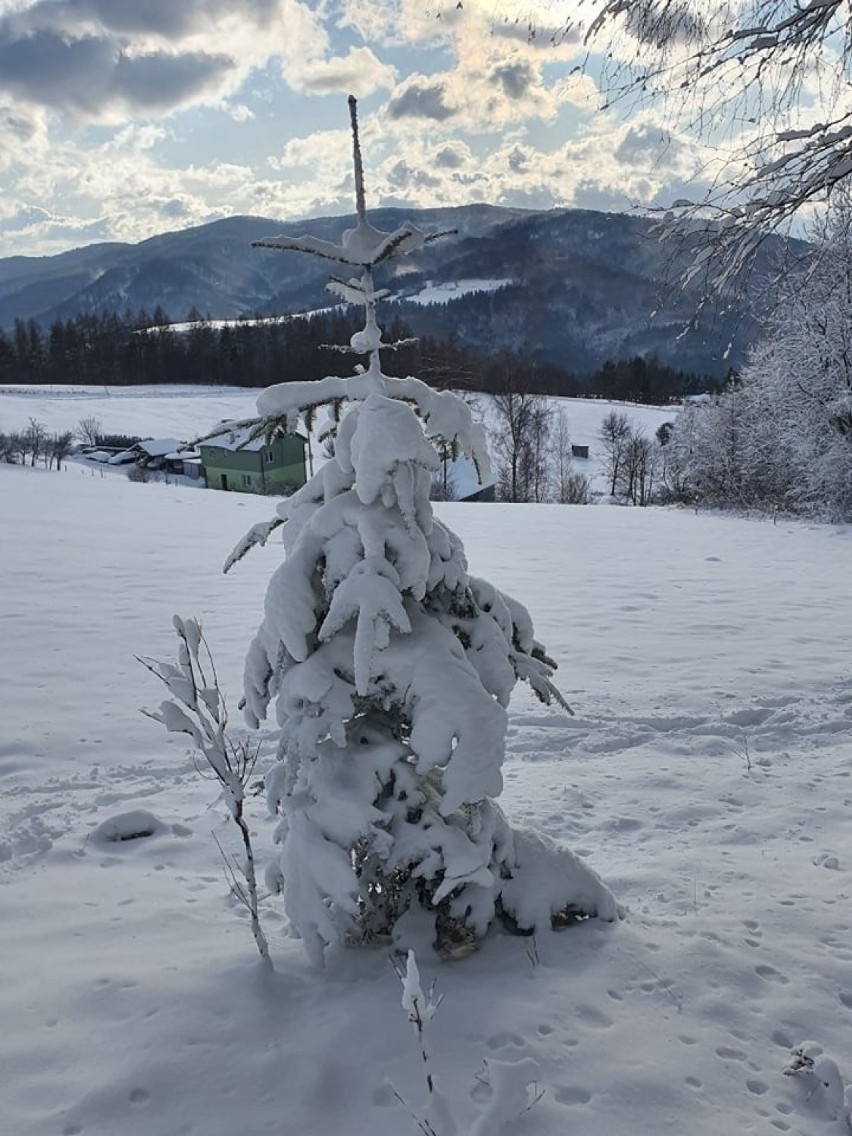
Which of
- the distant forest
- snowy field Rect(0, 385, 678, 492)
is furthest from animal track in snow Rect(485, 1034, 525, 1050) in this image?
the distant forest

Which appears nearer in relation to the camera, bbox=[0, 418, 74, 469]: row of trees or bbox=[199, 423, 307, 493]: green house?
bbox=[0, 418, 74, 469]: row of trees

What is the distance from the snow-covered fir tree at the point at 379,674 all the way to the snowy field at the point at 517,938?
1.33ft

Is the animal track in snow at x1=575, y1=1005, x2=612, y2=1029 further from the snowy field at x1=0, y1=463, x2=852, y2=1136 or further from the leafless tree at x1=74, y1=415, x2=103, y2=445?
the leafless tree at x1=74, y1=415, x2=103, y2=445

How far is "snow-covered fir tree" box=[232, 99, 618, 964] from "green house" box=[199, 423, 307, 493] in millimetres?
44945

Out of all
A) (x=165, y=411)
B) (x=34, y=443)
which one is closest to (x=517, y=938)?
(x=34, y=443)

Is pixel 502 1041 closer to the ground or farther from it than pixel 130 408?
closer to the ground

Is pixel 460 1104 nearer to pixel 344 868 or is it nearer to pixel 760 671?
pixel 344 868

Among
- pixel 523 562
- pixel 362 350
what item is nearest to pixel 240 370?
pixel 523 562

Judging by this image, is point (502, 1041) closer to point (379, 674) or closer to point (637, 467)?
point (379, 674)

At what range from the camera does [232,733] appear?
712 centimetres

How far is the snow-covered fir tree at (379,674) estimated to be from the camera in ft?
10.0

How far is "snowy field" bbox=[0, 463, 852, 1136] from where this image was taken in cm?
272

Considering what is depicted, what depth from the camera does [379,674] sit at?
10.4 ft

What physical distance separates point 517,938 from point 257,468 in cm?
4783
